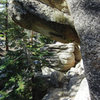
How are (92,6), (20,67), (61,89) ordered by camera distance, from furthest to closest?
(61,89), (20,67), (92,6)

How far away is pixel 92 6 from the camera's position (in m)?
1.36

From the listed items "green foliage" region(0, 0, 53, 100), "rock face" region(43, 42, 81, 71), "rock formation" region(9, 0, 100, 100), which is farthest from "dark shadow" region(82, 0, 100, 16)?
"rock face" region(43, 42, 81, 71)

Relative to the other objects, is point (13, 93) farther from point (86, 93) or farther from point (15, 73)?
point (86, 93)

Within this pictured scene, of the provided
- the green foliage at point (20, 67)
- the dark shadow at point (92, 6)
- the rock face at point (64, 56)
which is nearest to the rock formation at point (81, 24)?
the dark shadow at point (92, 6)

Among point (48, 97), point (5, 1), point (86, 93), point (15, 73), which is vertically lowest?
point (48, 97)

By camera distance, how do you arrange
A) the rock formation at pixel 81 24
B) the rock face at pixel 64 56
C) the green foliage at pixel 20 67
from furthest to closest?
the rock face at pixel 64 56 → the green foliage at pixel 20 67 → the rock formation at pixel 81 24

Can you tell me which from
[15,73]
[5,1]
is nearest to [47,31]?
[15,73]

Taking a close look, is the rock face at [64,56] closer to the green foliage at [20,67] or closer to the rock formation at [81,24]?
the green foliage at [20,67]

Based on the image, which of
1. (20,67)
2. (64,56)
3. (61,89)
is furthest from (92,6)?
(64,56)

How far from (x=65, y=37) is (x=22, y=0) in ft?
3.30

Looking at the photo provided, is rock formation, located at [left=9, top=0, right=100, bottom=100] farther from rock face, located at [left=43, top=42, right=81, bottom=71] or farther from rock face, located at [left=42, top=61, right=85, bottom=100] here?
rock face, located at [left=43, top=42, right=81, bottom=71]

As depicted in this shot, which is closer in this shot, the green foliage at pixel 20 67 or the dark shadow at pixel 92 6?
the dark shadow at pixel 92 6

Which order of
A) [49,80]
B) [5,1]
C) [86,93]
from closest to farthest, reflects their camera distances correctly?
1. [86,93]
2. [49,80]
3. [5,1]

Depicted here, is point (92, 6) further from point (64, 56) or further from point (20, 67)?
point (64, 56)
